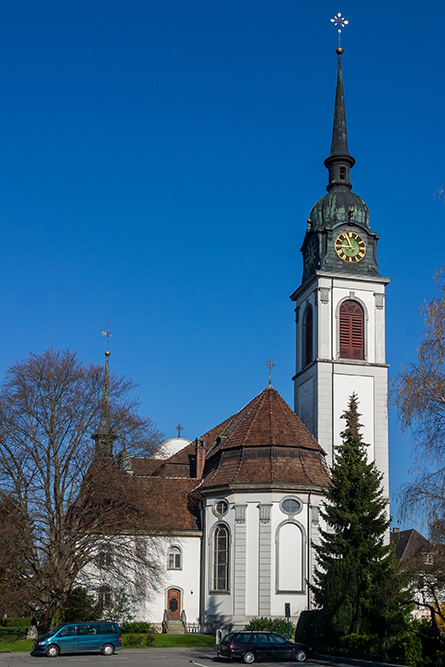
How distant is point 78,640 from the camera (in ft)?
111

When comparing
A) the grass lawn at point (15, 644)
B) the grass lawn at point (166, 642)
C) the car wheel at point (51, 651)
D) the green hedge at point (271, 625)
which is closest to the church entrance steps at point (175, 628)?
the grass lawn at point (166, 642)

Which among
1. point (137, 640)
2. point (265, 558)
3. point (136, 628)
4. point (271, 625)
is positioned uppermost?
point (265, 558)

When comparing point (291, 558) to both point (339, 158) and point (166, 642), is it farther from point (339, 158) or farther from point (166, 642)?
point (339, 158)

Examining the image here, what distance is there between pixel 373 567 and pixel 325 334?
23.5 meters

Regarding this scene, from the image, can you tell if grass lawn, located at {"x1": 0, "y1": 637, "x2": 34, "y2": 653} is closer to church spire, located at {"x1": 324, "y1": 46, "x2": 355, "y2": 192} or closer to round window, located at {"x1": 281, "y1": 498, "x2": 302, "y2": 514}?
round window, located at {"x1": 281, "y1": 498, "x2": 302, "y2": 514}

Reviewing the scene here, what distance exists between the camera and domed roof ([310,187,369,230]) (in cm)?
5494

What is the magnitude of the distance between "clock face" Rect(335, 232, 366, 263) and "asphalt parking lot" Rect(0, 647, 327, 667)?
2783cm

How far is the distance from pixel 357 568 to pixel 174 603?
1857 cm

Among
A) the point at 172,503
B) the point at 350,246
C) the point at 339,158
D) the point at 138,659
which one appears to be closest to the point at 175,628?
the point at 172,503

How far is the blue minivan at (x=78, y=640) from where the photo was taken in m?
33.3

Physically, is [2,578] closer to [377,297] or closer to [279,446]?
[279,446]

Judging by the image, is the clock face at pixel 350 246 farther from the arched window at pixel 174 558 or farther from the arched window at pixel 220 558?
the arched window at pixel 174 558

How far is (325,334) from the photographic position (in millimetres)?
52406

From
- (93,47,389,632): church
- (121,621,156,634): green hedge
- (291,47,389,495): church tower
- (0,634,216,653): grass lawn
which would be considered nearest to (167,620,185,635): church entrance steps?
(93,47,389,632): church
